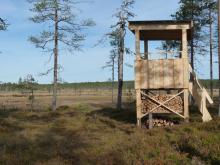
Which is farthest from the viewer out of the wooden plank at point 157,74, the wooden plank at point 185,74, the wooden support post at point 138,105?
the wooden support post at point 138,105

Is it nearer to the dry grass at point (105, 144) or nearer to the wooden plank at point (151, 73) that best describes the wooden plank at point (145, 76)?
the wooden plank at point (151, 73)

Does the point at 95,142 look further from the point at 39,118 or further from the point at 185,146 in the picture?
the point at 39,118

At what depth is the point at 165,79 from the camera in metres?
24.8

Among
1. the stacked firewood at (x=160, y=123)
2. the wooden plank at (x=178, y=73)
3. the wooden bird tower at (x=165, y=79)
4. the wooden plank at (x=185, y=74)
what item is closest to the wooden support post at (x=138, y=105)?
the wooden bird tower at (x=165, y=79)

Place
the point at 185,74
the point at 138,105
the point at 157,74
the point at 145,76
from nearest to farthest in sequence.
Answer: the point at 185,74
the point at 157,74
the point at 145,76
the point at 138,105

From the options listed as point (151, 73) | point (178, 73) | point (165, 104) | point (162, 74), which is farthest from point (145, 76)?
point (165, 104)

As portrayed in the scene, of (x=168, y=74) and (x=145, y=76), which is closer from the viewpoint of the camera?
(x=168, y=74)

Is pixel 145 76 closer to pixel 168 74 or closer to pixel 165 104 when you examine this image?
pixel 168 74

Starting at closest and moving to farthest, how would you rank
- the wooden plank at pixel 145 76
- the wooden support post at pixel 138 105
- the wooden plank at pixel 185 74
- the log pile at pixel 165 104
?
the wooden plank at pixel 185 74 < the wooden plank at pixel 145 76 < the wooden support post at pixel 138 105 < the log pile at pixel 165 104

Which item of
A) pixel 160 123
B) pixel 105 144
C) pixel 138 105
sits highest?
pixel 138 105

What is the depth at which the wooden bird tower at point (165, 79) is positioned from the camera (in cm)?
2455

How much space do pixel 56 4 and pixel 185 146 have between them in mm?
23425

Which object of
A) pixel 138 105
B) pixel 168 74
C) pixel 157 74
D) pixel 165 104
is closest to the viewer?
pixel 168 74

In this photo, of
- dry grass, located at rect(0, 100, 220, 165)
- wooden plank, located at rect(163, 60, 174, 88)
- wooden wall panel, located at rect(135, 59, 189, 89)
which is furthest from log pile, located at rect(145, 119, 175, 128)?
wooden plank, located at rect(163, 60, 174, 88)
